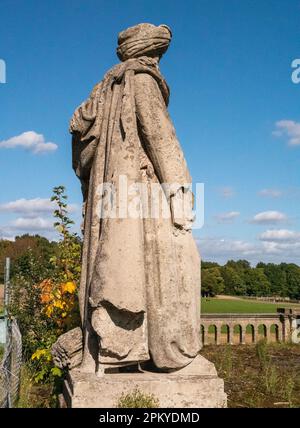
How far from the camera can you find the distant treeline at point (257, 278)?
93875mm

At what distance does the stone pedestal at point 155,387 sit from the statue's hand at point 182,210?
129 centimetres

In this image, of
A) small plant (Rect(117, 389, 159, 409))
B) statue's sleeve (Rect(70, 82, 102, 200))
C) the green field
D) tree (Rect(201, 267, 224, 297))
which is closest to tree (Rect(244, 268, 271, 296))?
tree (Rect(201, 267, 224, 297))

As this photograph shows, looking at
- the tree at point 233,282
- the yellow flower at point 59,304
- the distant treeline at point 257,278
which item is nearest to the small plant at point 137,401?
the yellow flower at point 59,304

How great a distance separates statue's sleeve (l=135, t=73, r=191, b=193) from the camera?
4.61 meters

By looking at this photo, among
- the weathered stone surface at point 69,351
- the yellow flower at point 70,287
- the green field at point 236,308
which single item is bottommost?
the green field at point 236,308

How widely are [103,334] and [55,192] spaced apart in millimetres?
4338

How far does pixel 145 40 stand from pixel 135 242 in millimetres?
2184

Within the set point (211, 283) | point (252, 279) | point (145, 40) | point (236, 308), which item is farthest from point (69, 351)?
point (252, 279)

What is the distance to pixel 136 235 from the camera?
168 inches

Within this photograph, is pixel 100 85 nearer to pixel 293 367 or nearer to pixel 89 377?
pixel 89 377

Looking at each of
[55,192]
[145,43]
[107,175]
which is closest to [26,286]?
[55,192]

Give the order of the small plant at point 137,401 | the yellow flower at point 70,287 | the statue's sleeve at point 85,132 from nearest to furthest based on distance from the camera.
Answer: the small plant at point 137,401 < the statue's sleeve at point 85,132 < the yellow flower at point 70,287

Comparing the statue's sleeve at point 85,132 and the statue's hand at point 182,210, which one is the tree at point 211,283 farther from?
the statue's hand at point 182,210

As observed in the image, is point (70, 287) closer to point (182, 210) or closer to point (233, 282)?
point (182, 210)
